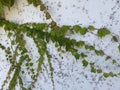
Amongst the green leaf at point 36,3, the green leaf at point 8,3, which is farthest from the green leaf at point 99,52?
the green leaf at point 8,3

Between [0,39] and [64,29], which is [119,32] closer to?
[64,29]

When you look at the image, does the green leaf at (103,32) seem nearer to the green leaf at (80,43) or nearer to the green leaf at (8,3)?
the green leaf at (80,43)

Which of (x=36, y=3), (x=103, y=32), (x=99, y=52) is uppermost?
(x=36, y=3)

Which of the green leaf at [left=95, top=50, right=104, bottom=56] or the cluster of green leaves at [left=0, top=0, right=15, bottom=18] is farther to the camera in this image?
the green leaf at [left=95, top=50, right=104, bottom=56]

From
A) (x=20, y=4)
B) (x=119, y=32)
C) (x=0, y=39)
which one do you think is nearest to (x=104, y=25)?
(x=119, y=32)

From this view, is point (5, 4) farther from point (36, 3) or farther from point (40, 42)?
point (40, 42)

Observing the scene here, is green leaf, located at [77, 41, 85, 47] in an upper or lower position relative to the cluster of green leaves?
lower

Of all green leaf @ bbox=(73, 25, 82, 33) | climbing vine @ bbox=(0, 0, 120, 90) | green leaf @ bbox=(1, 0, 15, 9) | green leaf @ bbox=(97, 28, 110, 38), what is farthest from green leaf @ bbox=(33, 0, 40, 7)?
green leaf @ bbox=(97, 28, 110, 38)

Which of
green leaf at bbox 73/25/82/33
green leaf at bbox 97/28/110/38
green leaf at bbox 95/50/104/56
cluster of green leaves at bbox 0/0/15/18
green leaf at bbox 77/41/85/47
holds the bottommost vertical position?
green leaf at bbox 95/50/104/56

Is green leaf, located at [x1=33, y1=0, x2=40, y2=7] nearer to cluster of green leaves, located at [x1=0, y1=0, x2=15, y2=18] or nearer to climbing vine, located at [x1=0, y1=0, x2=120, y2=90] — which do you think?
climbing vine, located at [x1=0, y1=0, x2=120, y2=90]

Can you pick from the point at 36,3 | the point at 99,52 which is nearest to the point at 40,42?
the point at 36,3
